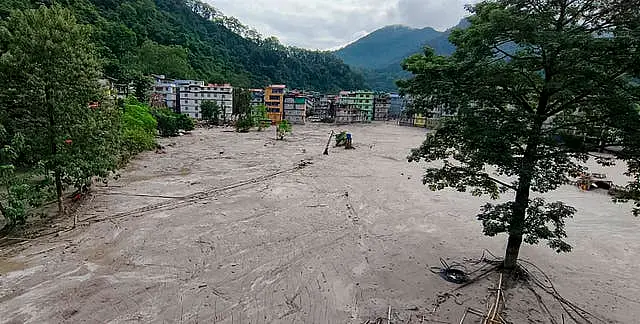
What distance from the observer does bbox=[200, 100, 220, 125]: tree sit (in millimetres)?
62938

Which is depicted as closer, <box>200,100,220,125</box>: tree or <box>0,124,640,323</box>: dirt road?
<box>0,124,640,323</box>: dirt road

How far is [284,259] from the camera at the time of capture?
1143 centimetres

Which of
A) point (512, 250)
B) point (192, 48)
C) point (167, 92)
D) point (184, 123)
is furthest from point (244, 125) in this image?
point (192, 48)

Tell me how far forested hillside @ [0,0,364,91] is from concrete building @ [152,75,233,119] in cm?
575

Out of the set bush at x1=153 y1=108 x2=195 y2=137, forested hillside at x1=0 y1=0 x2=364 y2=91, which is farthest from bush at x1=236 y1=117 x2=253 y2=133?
forested hillside at x1=0 y1=0 x2=364 y2=91

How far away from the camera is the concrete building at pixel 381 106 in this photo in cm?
9024

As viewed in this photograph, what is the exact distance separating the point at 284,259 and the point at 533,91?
335 inches

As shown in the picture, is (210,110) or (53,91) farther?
(210,110)

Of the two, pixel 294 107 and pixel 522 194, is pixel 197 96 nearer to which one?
pixel 294 107

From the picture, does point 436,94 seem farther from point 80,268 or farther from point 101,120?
point 101,120

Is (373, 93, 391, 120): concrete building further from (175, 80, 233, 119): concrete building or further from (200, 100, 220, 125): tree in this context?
(200, 100, 220, 125): tree

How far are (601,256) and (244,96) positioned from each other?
6503cm

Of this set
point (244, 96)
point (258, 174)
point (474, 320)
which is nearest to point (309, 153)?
point (258, 174)

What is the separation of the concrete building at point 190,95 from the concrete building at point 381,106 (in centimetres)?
3812
